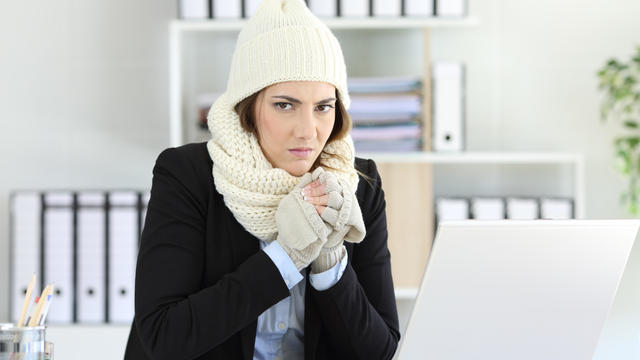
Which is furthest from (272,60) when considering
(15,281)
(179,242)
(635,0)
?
(635,0)

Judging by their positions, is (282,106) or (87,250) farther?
(87,250)

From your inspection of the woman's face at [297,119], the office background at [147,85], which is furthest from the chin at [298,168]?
the office background at [147,85]

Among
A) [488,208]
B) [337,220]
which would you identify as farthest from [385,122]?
[337,220]

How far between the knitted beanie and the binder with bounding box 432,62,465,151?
1.14m

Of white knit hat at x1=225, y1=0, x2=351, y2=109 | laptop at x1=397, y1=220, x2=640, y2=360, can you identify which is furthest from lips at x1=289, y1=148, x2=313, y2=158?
laptop at x1=397, y1=220, x2=640, y2=360

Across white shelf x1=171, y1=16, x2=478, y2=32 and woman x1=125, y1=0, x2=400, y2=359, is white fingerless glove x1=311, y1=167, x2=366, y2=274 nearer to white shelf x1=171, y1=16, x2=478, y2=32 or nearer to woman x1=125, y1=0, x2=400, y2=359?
woman x1=125, y1=0, x2=400, y2=359

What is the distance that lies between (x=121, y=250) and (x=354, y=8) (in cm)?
100

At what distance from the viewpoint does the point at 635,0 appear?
252 centimetres

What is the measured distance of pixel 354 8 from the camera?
7.27ft

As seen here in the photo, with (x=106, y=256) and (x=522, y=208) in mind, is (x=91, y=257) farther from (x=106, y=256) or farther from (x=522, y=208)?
(x=522, y=208)

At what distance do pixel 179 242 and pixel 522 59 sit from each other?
5.83ft

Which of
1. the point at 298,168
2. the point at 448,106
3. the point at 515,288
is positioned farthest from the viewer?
the point at 448,106

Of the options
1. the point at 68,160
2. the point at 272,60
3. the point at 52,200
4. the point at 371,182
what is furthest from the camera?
the point at 68,160

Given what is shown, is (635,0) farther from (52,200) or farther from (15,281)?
(15,281)
